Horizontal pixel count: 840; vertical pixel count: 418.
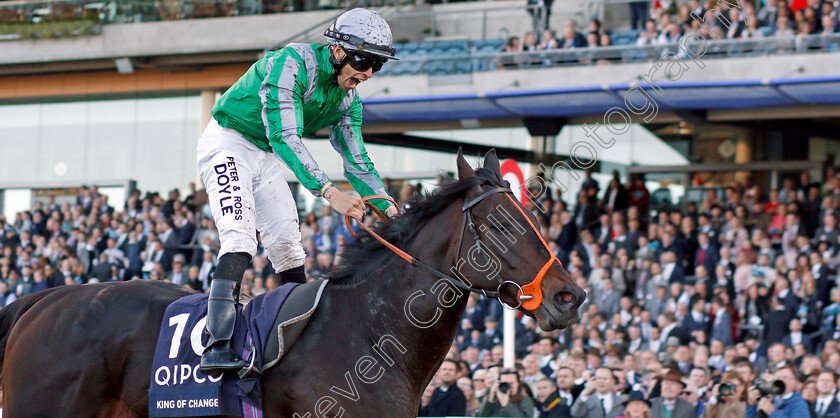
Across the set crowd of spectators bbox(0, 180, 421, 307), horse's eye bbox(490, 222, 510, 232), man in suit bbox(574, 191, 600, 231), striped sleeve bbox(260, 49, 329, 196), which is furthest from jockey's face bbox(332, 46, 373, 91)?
man in suit bbox(574, 191, 600, 231)

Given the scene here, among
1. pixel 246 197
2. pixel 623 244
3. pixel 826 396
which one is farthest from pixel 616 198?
pixel 246 197

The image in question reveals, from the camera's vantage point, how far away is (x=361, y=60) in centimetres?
445

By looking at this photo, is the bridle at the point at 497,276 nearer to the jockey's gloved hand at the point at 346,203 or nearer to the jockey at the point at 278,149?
the jockey's gloved hand at the point at 346,203

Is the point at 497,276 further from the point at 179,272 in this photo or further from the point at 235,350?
the point at 179,272

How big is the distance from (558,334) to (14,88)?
50.8ft

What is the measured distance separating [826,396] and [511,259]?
14.7ft

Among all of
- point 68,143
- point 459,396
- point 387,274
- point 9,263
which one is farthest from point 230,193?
point 68,143

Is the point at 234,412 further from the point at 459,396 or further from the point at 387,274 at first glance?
the point at 459,396

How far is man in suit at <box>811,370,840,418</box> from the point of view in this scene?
7.42 meters

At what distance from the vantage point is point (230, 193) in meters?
4.45

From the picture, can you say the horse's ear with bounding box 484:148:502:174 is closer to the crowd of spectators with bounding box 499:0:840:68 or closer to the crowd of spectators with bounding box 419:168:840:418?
the crowd of spectators with bounding box 419:168:840:418

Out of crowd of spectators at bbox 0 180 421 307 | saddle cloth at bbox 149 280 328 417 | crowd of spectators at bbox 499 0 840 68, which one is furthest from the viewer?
crowd of spectators at bbox 0 180 421 307

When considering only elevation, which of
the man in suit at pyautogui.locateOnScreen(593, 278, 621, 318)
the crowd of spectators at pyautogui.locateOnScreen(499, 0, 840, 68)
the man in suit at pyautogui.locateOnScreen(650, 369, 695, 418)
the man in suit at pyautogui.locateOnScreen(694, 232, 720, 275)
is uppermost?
the crowd of spectators at pyautogui.locateOnScreen(499, 0, 840, 68)

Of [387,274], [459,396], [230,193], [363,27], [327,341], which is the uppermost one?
[363,27]
